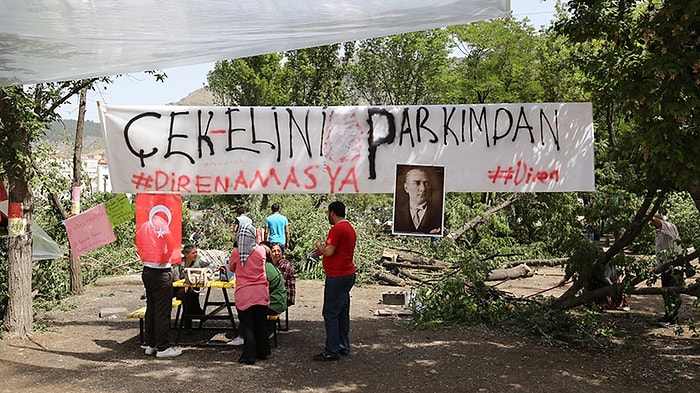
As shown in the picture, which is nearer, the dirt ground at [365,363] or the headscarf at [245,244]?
the dirt ground at [365,363]

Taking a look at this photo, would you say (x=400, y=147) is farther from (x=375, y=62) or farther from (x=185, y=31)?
(x=375, y=62)

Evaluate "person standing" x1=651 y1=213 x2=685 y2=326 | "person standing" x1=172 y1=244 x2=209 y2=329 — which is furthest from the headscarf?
"person standing" x1=651 y1=213 x2=685 y2=326

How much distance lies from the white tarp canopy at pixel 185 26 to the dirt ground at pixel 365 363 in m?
3.90

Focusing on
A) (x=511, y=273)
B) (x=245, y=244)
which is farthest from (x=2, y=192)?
(x=511, y=273)

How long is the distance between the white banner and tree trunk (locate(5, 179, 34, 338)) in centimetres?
387

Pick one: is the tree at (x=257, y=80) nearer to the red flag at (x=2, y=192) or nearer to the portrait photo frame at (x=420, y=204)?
the red flag at (x=2, y=192)

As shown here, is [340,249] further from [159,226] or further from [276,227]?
[276,227]

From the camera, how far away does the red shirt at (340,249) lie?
7.53 metres

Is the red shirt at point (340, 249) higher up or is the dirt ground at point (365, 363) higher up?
the red shirt at point (340, 249)

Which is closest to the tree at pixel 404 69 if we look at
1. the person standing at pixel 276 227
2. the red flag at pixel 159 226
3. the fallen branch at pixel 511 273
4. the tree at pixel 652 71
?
the fallen branch at pixel 511 273

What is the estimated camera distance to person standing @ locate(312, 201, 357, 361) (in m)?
7.53

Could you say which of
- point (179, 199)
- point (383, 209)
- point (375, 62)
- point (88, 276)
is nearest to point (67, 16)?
point (179, 199)

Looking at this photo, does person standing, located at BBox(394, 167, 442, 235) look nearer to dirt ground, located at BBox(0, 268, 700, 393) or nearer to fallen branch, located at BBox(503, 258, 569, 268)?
dirt ground, located at BBox(0, 268, 700, 393)

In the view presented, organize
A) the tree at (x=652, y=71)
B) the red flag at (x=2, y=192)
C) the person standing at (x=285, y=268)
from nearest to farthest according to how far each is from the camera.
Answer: the tree at (x=652, y=71) < the red flag at (x=2, y=192) < the person standing at (x=285, y=268)
